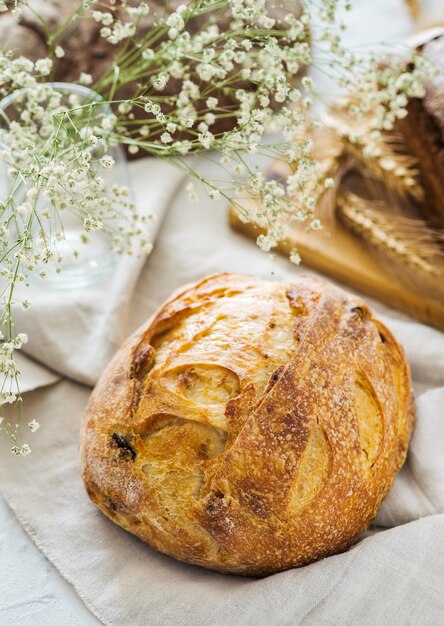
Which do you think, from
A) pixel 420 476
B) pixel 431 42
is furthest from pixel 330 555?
pixel 431 42

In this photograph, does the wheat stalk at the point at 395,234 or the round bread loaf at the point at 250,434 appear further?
the wheat stalk at the point at 395,234

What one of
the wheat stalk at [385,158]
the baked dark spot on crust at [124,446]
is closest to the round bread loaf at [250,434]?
the baked dark spot on crust at [124,446]

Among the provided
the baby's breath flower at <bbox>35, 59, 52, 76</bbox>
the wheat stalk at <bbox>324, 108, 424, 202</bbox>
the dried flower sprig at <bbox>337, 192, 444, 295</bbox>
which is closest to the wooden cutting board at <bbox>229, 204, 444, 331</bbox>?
the dried flower sprig at <bbox>337, 192, 444, 295</bbox>

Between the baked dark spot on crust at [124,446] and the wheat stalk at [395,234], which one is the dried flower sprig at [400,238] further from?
the baked dark spot on crust at [124,446]

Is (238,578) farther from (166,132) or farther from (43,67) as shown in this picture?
(43,67)

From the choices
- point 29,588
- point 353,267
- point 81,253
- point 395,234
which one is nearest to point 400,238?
point 395,234
